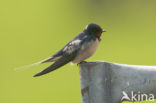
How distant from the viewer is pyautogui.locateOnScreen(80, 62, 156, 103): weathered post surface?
85.0 inches

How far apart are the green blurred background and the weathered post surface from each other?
392cm

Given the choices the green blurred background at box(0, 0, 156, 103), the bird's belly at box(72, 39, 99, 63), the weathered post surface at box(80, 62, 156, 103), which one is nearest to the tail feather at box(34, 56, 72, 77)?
the bird's belly at box(72, 39, 99, 63)

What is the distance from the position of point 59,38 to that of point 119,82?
6.86 m

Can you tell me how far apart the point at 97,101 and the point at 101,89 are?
0.20 ft

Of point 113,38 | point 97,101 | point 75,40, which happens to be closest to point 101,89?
point 97,101

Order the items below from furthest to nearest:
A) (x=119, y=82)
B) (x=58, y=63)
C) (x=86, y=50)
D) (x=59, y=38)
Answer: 1. (x=59, y=38)
2. (x=86, y=50)
3. (x=58, y=63)
4. (x=119, y=82)

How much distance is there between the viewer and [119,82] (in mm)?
2164

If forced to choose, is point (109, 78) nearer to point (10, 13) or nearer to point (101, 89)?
point (101, 89)

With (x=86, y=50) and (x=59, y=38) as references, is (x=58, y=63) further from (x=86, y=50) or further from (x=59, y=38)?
(x=59, y=38)

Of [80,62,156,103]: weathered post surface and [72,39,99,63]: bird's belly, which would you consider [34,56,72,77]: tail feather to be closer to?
[72,39,99,63]: bird's belly

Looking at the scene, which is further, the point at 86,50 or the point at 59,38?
the point at 59,38

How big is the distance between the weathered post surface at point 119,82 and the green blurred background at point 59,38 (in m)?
3.92

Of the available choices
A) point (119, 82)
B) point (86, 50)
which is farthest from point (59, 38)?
point (119, 82)

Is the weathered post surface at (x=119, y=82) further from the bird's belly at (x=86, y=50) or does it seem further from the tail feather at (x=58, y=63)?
the bird's belly at (x=86, y=50)
